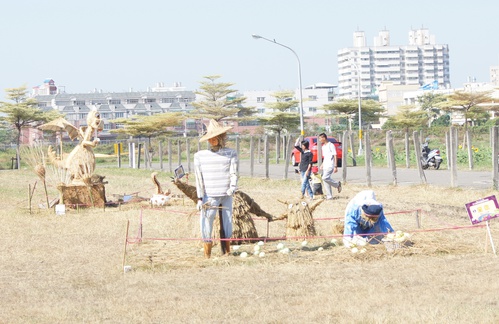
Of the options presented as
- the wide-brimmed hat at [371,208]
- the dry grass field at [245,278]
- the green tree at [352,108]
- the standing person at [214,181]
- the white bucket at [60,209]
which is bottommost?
the dry grass field at [245,278]

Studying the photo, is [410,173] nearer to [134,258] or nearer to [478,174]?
[478,174]

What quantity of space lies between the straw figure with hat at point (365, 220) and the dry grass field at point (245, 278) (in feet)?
0.99

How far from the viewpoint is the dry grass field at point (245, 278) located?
28.9ft

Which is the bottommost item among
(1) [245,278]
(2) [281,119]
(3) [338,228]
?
(1) [245,278]

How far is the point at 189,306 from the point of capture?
9.27 metres

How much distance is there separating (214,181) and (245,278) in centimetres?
191

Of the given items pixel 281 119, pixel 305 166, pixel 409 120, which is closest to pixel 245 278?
pixel 305 166

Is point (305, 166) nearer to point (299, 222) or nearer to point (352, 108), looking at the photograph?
point (299, 222)

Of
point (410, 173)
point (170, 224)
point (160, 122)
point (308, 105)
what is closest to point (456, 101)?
point (160, 122)

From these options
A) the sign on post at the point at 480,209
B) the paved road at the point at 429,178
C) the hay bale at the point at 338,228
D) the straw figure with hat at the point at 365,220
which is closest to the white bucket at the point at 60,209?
the hay bale at the point at 338,228

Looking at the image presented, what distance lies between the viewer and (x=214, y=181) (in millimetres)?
12539

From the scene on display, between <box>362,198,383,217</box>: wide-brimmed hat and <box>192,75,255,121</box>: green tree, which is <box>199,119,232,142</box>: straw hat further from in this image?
<box>192,75,255,121</box>: green tree

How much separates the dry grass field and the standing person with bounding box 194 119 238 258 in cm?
53

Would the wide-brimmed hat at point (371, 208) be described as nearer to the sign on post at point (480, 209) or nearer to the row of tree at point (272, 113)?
the sign on post at point (480, 209)
